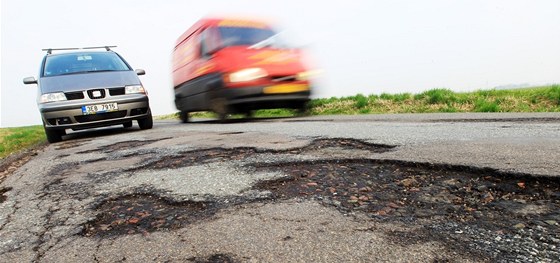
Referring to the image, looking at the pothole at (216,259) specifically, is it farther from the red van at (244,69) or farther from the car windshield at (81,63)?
the car windshield at (81,63)

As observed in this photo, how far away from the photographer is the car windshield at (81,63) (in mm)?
6550

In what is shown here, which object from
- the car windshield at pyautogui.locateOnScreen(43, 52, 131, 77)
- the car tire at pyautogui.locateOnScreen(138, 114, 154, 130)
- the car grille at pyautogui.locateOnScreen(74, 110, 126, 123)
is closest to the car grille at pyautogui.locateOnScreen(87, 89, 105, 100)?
the car grille at pyautogui.locateOnScreen(74, 110, 126, 123)

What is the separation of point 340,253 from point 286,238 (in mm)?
240

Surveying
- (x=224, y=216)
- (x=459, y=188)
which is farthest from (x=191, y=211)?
(x=459, y=188)

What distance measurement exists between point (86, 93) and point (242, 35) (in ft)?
9.05

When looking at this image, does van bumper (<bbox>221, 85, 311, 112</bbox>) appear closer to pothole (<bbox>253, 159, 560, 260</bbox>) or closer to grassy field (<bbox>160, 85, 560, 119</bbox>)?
grassy field (<bbox>160, 85, 560, 119</bbox>)

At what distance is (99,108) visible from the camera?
611 cm

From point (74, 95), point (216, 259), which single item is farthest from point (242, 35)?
point (216, 259)

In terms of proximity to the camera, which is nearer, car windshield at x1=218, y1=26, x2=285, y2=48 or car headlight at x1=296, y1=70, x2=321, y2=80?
car windshield at x1=218, y1=26, x2=285, y2=48

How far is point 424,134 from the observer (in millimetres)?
3914

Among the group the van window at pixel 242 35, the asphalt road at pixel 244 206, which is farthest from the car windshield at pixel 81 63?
the asphalt road at pixel 244 206

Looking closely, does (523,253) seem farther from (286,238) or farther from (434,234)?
(286,238)

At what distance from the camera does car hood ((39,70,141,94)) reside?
607 centimetres

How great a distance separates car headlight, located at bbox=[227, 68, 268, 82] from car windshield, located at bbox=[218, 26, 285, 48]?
0.53m
